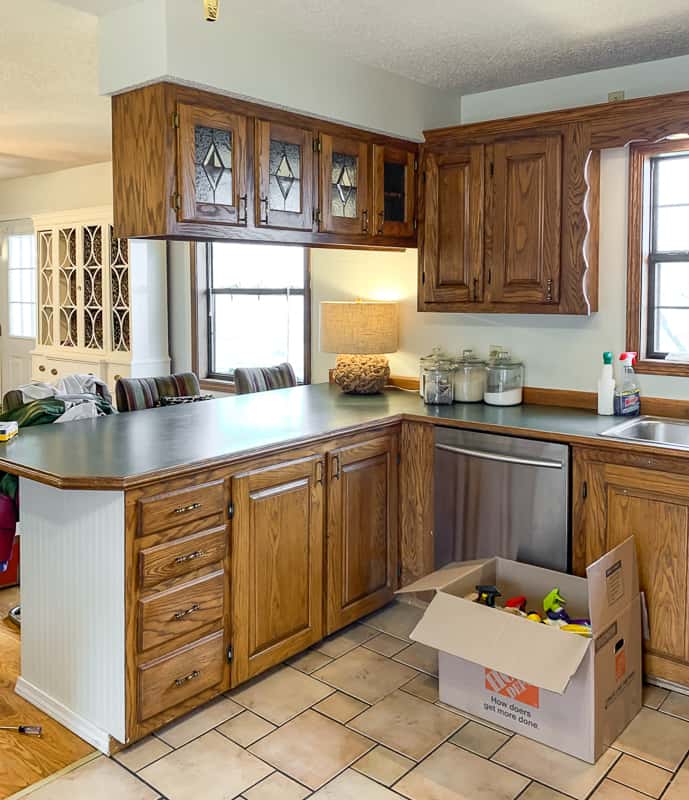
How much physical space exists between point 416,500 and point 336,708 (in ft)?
3.37

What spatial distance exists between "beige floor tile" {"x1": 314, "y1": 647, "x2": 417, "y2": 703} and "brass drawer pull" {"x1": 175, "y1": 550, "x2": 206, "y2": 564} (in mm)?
722

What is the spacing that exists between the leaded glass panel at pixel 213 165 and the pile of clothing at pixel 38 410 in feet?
3.40

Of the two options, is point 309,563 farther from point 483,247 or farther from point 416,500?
point 483,247

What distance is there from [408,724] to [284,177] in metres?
2.11

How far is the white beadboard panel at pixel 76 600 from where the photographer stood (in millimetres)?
2371

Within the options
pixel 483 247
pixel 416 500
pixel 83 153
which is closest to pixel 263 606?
pixel 416 500

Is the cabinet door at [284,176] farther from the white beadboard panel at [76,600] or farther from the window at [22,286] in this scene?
the window at [22,286]

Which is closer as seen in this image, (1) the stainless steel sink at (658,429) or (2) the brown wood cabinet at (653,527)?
(2) the brown wood cabinet at (653,527)

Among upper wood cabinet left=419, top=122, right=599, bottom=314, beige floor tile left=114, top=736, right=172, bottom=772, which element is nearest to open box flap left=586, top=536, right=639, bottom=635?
upper wood cabinet left=419, top=122, right=599, bottom=314

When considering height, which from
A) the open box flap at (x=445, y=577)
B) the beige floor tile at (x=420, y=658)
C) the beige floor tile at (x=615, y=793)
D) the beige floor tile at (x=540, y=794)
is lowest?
the beige floor tile at (x=540, y=794)

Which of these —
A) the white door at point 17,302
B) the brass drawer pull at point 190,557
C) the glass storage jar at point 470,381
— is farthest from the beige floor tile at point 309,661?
the white door at point 17,302

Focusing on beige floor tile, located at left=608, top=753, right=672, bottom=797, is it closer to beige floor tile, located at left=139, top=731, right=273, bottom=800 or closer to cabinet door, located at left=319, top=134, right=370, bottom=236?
beige floor tile, located at left=139, top=731, right=273, bottom=800

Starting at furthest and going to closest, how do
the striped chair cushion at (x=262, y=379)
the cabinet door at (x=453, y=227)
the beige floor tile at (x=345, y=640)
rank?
1. the striped chair cushion at (x=262, y=379)
2. the cabinet door at (x=453, y=227)
3. the beige floor tile at (x=345, y=640)

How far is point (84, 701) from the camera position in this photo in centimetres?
251
